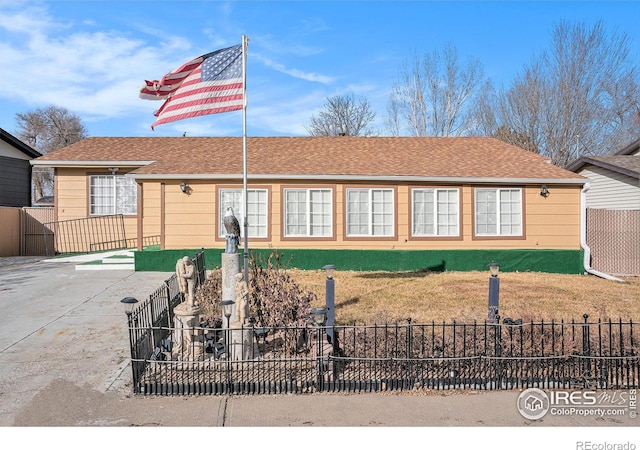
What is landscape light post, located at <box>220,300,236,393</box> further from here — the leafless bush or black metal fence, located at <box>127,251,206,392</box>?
the leafless bush

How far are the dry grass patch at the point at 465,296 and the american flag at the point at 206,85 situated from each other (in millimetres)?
4356

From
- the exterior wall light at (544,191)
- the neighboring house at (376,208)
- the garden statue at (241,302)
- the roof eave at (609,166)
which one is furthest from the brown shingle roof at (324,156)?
the garden statue at (241,302)


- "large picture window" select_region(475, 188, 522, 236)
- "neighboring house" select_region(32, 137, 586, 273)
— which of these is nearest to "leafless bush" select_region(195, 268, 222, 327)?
"neighboring house" select_region(32, 137, 586, 273)

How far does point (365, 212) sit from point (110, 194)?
10.1 metres

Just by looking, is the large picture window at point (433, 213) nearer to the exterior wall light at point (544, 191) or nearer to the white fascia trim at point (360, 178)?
the white fascia trim at point (360, 178)

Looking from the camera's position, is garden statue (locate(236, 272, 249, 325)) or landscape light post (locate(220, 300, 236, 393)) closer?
landscape light post (locate(220, 300, 236, 393))

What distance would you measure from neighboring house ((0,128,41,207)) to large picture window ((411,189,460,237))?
1814cm

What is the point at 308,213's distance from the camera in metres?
14.5

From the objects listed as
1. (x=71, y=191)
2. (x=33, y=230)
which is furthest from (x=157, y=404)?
(x=33, y=230)

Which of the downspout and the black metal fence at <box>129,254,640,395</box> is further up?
the downspout

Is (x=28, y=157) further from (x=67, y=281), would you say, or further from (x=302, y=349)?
(x=302, y=349)

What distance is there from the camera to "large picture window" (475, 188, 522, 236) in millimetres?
14984

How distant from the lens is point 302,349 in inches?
262

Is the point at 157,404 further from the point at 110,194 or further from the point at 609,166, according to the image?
the point at 609,166
